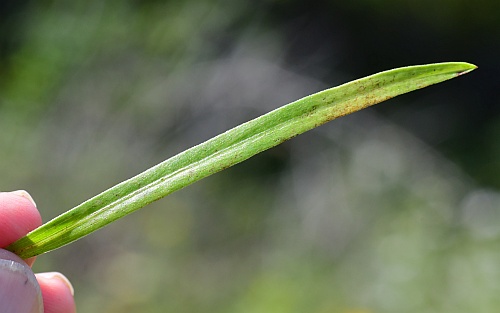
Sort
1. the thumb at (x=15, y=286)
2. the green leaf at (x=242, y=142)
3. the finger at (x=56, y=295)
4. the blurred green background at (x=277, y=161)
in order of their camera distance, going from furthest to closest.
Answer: the blurred green background at (x=277, y=161)
the finger at (x=56, y=295)
the thumb at (x=15, y=286)
the green leaf at (x=242, y=142)

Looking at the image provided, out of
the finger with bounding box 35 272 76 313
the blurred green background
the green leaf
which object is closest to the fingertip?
the finger with bounding box 35 272 76 313

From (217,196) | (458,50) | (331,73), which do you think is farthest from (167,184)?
(458,50)

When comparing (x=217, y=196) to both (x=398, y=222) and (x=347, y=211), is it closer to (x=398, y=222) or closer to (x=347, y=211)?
(x=347, y=211)

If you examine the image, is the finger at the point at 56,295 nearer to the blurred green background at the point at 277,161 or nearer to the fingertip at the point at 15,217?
the fingertip at the point at 15,217

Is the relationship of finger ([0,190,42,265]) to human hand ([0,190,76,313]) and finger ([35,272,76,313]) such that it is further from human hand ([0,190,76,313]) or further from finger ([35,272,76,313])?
finger ([35,272,76,313])

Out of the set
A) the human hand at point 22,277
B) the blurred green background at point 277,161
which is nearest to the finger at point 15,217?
the human hand at point 22,277

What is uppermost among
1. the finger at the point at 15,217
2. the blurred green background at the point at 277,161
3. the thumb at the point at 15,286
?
the blurred green background at the point at 277,161
